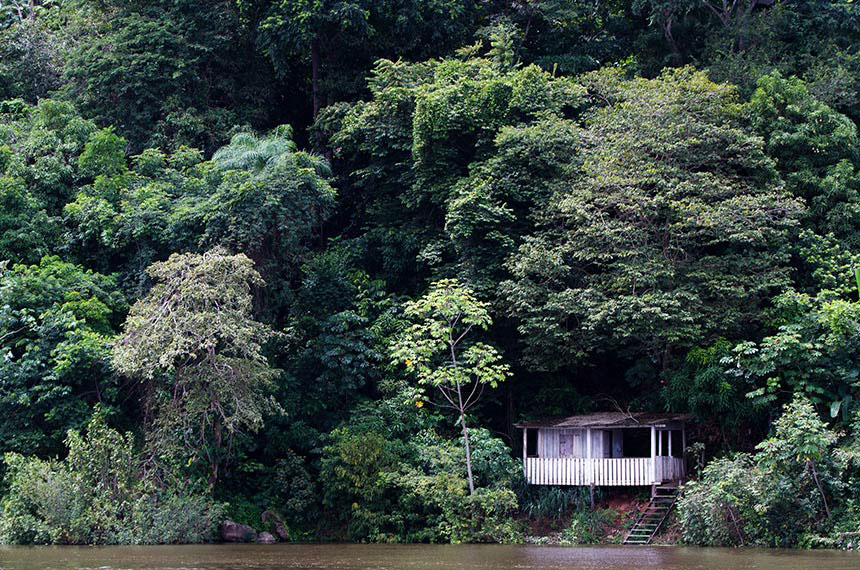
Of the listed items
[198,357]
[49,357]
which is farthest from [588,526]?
[49,357]

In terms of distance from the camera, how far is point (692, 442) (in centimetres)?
2788

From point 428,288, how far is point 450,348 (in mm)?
2522

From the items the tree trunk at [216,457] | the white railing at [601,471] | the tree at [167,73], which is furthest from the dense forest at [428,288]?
the white railing at [601,471]

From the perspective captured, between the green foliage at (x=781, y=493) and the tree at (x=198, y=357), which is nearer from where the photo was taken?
the green foliage at (x=781, y=493)

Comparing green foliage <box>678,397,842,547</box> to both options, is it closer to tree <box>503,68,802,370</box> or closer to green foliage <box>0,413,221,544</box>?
tree <box>503,68,802,370</box>

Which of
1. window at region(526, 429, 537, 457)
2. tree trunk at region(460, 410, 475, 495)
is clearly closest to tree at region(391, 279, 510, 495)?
tree trunk at region(460, 410, 475, 495)

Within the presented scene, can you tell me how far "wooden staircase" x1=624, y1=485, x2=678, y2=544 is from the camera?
25453 mm

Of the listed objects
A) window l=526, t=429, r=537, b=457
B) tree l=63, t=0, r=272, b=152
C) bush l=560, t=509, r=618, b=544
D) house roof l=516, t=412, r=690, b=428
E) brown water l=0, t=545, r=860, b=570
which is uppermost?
tree l=63, t=0, r=272, b=152

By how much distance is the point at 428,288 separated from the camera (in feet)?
99.9

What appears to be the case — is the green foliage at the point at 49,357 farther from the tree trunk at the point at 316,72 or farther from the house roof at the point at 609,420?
the house roof at the point at 609,420

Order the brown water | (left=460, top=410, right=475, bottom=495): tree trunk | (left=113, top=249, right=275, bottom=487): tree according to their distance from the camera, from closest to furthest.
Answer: the brown water
(left=113, top=249, right=275, bottom=487): tree
(left=460, top=410, right=475, bottom=495): tree trunk

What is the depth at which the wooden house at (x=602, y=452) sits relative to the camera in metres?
26.7

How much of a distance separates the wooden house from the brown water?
10.3 ft

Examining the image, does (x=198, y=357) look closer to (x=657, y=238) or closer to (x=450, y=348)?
(x=450, y=348)
